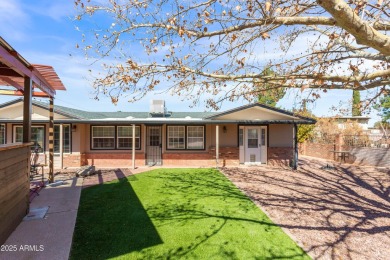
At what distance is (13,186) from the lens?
5230 millimetres

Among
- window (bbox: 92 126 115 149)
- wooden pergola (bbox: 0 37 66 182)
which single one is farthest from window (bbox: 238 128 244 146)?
wooden pergola (bbox: 0 37 66 182)

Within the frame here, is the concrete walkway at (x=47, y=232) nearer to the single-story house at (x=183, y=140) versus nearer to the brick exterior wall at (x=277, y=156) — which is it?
the single-story house at (x=183, y=140)

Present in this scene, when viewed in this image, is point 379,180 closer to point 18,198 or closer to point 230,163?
point 230,163

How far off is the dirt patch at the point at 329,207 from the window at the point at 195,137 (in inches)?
122

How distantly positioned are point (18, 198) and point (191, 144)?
10.8 metres

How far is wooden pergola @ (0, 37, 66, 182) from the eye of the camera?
4.89 m

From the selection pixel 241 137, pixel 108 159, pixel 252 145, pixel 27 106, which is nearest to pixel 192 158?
pixel 241 137

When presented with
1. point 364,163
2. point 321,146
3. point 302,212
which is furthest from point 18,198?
point 321,146

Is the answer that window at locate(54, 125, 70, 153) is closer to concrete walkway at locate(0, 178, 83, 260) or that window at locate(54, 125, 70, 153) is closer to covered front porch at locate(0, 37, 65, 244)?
concrete walkway at locate(0, 178, 83, 260)

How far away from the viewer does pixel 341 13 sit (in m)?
3.05

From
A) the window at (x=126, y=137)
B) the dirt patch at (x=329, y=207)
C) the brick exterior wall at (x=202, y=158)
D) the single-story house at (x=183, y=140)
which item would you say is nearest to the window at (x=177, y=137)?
the single-story house at (x=183, y=140)

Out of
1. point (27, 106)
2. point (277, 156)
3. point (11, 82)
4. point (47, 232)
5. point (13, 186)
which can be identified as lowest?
point (47, 232)

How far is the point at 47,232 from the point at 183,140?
10836 millimetres

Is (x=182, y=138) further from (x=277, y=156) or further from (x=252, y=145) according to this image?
(x=277, y=156)
